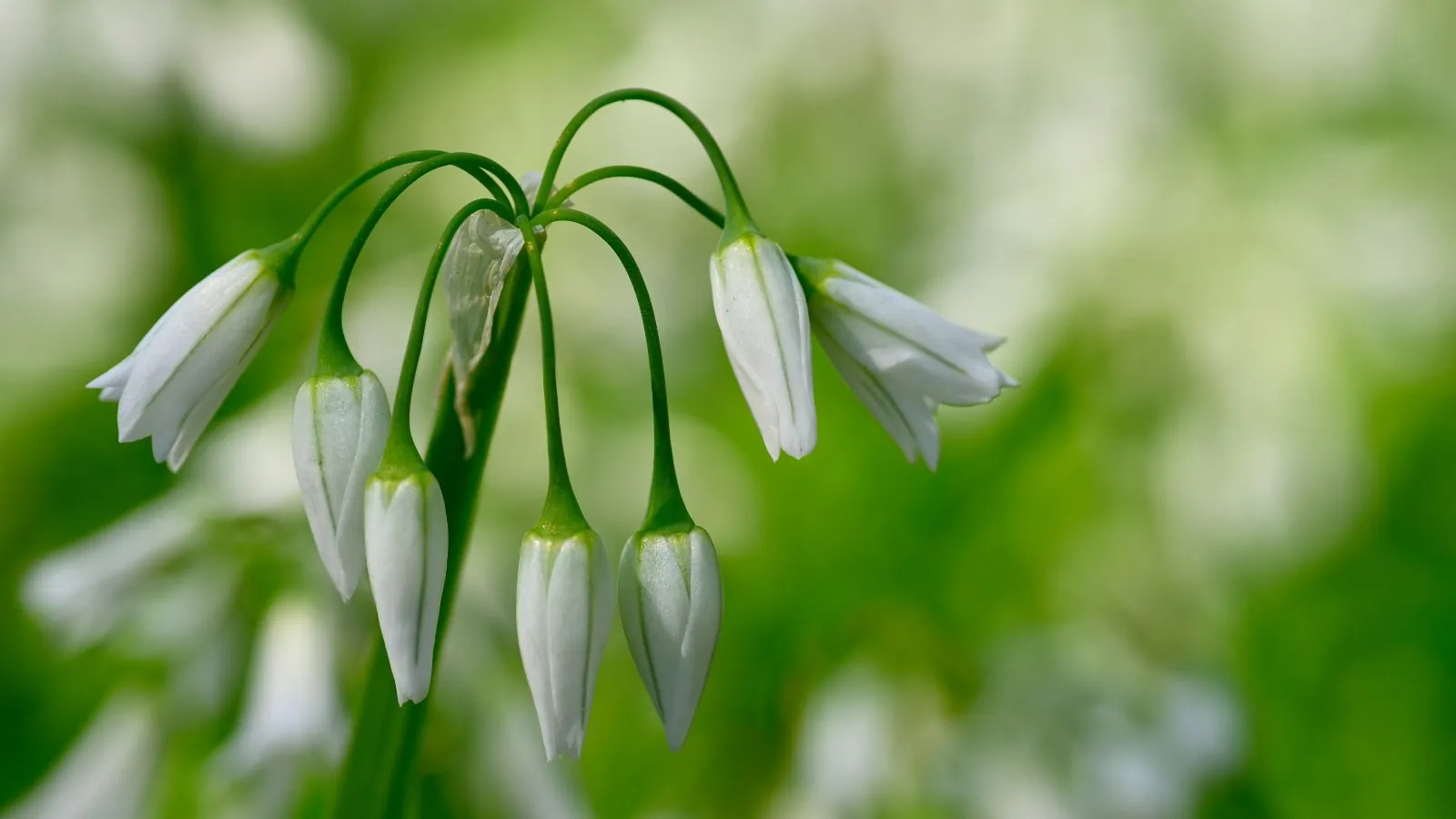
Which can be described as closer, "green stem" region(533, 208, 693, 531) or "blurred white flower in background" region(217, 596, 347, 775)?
"green stem" region(533, 208, 693, 531)

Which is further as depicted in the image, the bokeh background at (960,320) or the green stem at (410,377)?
the bokeh background at (960,320)

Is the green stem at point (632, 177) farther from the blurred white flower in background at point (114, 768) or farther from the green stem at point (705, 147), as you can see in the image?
the blurred white flower in background at point (114, 768)

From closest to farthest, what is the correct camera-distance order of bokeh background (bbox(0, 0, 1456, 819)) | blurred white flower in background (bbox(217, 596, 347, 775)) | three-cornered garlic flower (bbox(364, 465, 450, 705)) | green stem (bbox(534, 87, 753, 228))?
1. three-cornered garlic flower (bbox(364, 465, 450, 705))
2. green stem (bbox(534, 87, 753, 228))
3. blurred white flower in background (bbox(217, 596, 347, 775))
4. bokeh background (bbox(0, 0, 1456, 819))

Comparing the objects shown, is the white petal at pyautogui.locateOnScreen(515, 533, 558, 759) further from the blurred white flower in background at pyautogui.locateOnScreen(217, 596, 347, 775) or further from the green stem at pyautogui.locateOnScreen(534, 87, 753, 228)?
the blurred white flower in background at pyautogui.locateOnScreen(217, 596, 347, 775)

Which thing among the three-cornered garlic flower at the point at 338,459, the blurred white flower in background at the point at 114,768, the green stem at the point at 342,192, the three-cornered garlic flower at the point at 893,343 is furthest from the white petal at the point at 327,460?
the blurred white flower in background at the point at 114,768

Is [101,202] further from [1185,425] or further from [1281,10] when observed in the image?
[1281,10]

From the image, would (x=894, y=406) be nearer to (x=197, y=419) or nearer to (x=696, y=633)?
(x=696, y=633)

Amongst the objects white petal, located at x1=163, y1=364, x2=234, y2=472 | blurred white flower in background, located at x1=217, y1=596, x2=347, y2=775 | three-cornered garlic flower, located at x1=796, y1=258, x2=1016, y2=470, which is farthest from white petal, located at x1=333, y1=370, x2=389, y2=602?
blurred white flower in background, located at x1=217, y1=596, x2=347, y2=775
